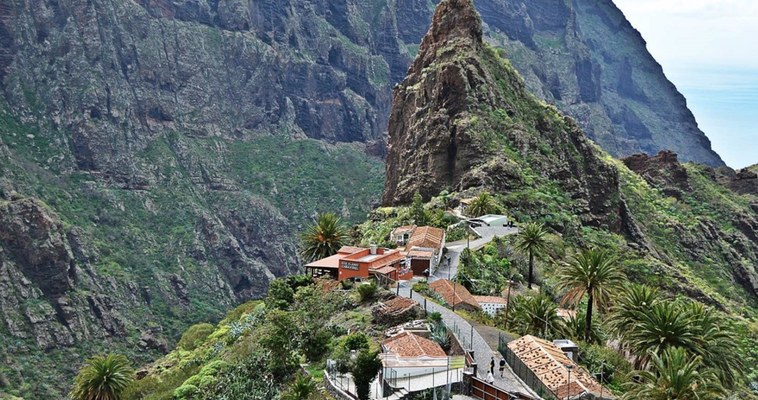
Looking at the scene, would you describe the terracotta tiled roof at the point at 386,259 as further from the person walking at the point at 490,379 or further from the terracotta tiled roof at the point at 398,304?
the person walking at the point at 490,379

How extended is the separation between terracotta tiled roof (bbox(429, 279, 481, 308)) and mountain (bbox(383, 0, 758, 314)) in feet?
113

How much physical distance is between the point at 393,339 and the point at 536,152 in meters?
71.1

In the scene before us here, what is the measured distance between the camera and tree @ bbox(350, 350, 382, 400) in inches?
1496

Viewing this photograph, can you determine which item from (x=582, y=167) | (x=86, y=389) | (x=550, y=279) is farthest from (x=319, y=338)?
(x=582, y=167)

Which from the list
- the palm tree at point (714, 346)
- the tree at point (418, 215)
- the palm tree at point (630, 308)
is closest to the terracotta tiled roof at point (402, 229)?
the tree at point (418, 215)

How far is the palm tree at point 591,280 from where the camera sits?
48.2 m

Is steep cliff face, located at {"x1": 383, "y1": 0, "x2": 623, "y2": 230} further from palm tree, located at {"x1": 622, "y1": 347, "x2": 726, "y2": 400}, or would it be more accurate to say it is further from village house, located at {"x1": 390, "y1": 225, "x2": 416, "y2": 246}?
palm tree, located at {"x1": 622, "y1": 347, "x2": 726, "y2": 400}

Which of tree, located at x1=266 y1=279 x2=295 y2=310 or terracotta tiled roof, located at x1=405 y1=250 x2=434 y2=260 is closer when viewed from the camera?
tree, located at x1=266 y1=279 x2=295 y2=310

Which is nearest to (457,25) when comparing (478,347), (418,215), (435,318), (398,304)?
(418,215)

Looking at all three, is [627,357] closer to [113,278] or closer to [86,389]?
[86,389]

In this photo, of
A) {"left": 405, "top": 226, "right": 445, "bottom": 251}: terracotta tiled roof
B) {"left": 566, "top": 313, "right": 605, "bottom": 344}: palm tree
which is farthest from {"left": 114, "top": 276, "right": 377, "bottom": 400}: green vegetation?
{"left": 405, "top": 226, "right": 445, "bottom": 251}: terracotta tiled roof

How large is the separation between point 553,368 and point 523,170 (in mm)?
69641

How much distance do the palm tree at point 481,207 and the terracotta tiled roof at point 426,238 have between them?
42.2ft

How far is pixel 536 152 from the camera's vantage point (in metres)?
112
